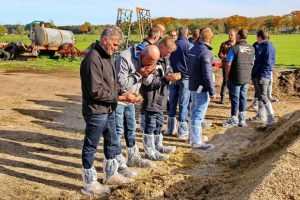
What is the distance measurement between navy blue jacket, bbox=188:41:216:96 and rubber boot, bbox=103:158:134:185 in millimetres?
2400

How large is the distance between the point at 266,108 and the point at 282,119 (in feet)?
2.83

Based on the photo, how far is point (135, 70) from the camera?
242 inches

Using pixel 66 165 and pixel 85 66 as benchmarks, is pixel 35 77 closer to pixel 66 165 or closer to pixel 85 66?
pixel 66 165

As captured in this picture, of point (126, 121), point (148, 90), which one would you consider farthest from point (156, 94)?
point (126, 121)

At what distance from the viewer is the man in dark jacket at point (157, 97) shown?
6.68 metres

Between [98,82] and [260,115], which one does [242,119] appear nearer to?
[260,115]

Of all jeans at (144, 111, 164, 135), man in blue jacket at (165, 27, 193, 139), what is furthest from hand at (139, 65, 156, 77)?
man in blue jacket at (165, 27, 193, 139)

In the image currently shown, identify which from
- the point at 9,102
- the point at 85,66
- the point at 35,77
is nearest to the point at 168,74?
the point at 85,66

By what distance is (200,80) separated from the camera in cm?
765

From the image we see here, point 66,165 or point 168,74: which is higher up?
point 168,74

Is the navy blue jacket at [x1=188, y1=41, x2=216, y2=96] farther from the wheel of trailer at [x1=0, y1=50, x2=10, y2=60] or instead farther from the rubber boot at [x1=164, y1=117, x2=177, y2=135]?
the wheel of trailer at [x1=0, y1=50, x2=10, y2=60]

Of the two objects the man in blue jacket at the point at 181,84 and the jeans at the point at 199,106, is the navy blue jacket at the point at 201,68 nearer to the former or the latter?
the jeans at the point at 199,106

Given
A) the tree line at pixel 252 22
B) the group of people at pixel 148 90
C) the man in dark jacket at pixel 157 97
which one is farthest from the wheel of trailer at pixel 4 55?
the tree line at pixel 252 22

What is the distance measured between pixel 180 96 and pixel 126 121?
7.70 feet
